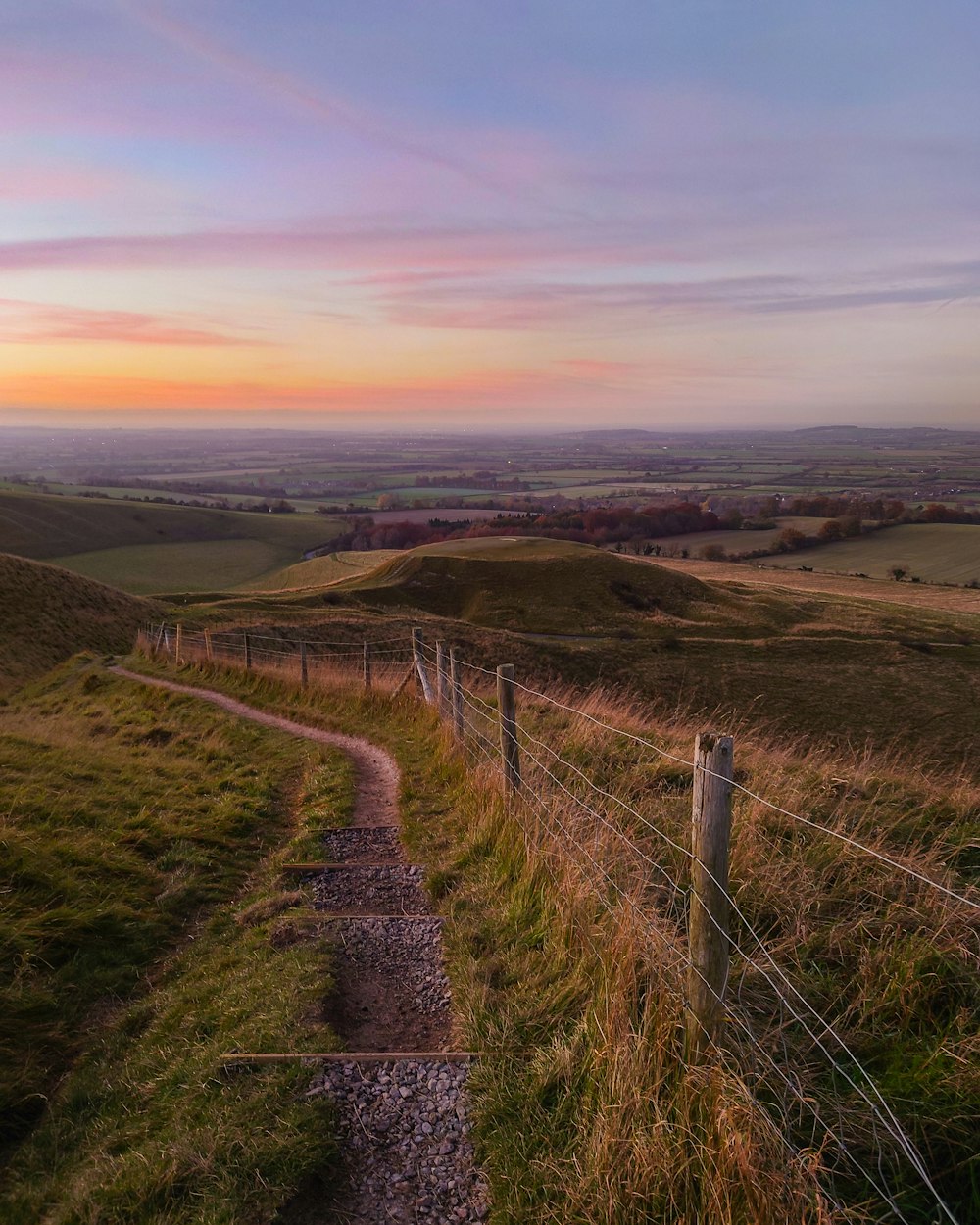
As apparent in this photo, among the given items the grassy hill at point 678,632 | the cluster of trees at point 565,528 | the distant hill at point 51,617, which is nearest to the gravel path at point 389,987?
the grassy hill at point 678,632

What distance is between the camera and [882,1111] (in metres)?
3.43

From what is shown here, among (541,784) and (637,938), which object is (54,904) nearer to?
(541,784)

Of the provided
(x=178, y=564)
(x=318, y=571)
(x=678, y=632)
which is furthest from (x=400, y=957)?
(x=178, y=564)

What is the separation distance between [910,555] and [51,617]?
100285 millimetres

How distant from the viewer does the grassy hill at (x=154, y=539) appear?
9700cm

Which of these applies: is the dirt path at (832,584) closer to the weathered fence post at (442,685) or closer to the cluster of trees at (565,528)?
the cluster of trees at (565,528)

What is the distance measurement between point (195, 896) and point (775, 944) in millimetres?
5318

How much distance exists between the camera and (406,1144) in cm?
401

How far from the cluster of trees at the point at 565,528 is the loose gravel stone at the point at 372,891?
11246 cm

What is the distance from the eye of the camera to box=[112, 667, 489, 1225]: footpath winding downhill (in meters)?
3.73

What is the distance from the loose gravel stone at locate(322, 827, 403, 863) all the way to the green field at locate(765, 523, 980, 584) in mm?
95769

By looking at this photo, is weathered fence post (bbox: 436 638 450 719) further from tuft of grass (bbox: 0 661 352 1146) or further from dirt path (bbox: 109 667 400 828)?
tuft of grass (bbox: 0 661 352 1146)

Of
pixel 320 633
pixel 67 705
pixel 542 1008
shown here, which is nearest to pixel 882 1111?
pixel 542 1008

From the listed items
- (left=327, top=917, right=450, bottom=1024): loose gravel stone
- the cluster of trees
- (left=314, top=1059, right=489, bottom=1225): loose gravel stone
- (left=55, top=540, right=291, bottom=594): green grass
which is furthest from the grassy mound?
(left=314, top=1059, right=489, bottom=1225): loose gravel stone
